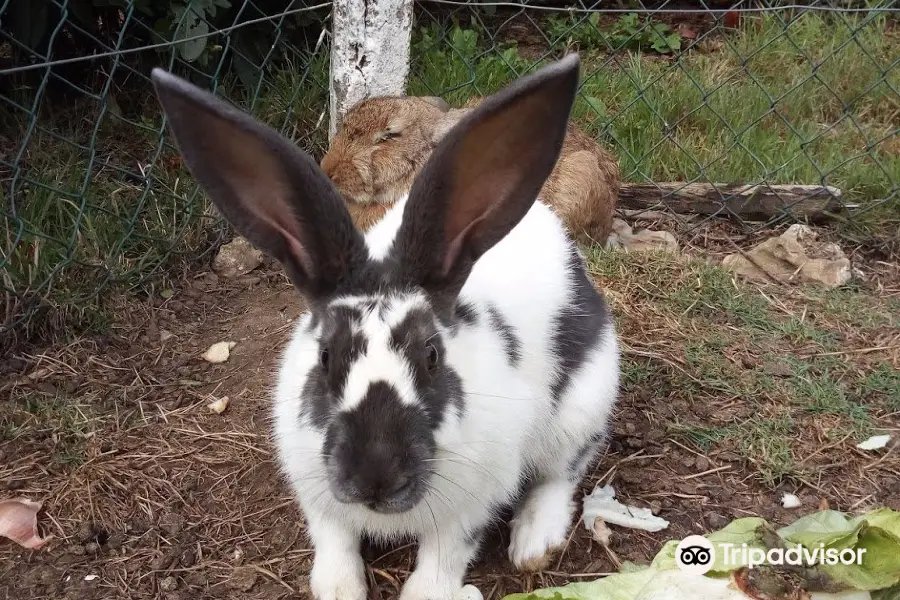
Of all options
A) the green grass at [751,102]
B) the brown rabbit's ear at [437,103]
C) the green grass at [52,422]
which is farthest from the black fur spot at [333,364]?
the green grass at [751,102]

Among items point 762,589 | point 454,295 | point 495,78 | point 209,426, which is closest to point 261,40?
point 495,78

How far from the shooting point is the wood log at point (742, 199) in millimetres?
4648

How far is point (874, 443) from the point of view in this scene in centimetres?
303

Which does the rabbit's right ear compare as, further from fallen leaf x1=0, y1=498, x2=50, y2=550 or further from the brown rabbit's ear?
the brown rabbit's ear

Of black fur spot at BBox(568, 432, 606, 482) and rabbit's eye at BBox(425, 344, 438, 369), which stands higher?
rabbit's eye at BBox(425, 344, 438, 369)

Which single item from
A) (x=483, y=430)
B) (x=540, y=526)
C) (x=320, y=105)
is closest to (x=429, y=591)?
(x=540, y=526)

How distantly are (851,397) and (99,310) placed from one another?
323 centimetres

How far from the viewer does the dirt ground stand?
2580mm

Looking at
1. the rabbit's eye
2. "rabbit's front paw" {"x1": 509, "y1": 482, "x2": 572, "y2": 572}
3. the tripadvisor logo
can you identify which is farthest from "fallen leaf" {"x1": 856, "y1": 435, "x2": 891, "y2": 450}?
the rabbit's eye

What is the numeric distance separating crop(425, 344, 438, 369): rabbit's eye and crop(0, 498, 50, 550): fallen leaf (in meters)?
1.54

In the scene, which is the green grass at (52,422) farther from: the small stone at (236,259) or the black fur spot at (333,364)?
the black fur spot at (333,364)

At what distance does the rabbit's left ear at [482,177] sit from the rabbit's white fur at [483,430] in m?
0.12

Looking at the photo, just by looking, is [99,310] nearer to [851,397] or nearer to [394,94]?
[394,94]

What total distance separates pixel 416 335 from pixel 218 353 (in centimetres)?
180
